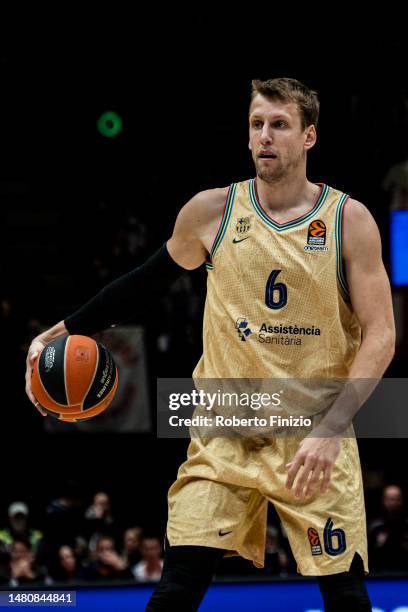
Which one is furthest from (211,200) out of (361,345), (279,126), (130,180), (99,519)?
(130,180)

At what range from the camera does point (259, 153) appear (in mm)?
3973

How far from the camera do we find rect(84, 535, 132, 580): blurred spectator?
9.12m

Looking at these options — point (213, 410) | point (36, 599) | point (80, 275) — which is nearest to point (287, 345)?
point (213, 410)

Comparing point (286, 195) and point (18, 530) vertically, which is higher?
point (286, 195)

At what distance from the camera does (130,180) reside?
14.7m

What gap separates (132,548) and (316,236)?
6.97 m

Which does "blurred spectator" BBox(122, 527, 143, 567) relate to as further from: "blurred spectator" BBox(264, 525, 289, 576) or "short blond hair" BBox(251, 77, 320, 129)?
"short blond hair" BBox(251, 77, 320, 129)

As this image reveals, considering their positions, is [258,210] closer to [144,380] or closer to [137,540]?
[137,540]

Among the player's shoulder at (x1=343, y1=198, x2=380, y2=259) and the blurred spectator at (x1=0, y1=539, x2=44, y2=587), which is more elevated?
the player's shoulder at (x1=343, y1=198, x2=380, y2=259)

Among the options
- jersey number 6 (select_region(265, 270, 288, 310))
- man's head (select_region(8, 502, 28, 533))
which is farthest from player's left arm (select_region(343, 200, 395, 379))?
man's head (select_region(8, 502, 28, 533))

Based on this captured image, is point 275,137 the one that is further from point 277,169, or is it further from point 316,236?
point 316,236

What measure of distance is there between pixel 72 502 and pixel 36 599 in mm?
5264

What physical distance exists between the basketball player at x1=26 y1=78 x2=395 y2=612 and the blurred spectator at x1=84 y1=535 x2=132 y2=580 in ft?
17.5

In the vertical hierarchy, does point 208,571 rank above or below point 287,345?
below
